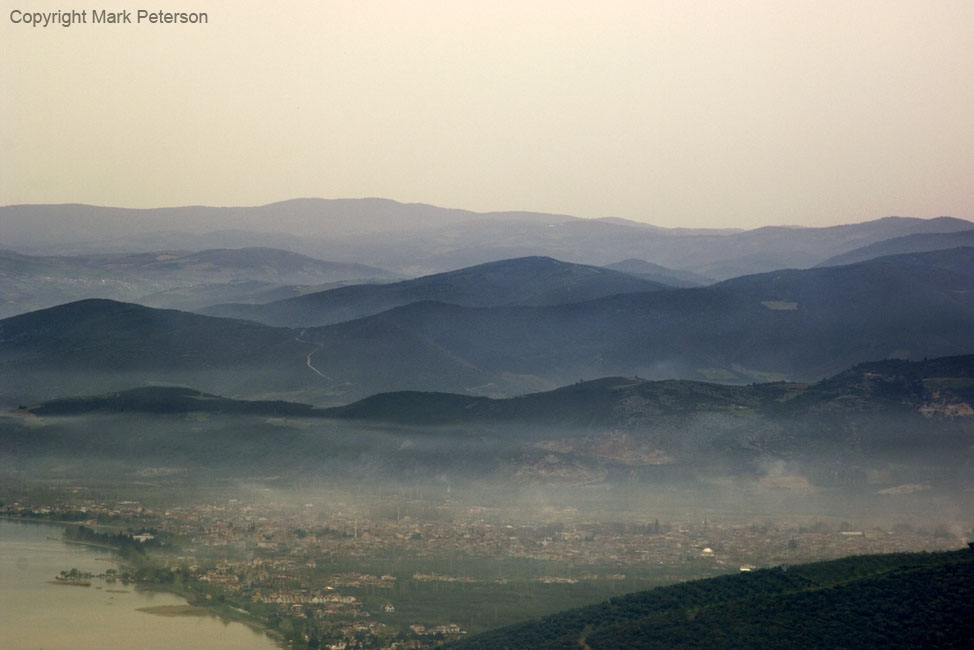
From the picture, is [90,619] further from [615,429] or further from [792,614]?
[615,429]

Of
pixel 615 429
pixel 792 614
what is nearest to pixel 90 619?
pixel 792 614

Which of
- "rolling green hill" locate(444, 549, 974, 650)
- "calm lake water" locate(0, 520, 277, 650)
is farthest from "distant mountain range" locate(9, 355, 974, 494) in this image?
"rolling green hill" locate(444, 549, 974, 650)

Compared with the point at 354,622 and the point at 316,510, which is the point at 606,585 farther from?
the point at 316,510

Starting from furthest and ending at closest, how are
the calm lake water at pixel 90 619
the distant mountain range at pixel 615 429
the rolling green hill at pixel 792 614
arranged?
the distant mountain range at pixel 615 429, the calm lake water at pixel 90 619, the rolling green hill at pixel 792 614

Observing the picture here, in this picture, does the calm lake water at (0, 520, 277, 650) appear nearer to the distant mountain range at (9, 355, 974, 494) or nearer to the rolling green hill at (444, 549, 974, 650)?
the rolling green hill at (444, 549, 974, 650)

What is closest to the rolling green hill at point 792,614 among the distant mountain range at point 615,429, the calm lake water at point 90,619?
the calm lake water at point 90,619

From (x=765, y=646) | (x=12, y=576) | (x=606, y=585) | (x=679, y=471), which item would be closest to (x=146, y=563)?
(x=12, y=576)

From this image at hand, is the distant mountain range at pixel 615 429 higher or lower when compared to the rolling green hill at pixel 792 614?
higher

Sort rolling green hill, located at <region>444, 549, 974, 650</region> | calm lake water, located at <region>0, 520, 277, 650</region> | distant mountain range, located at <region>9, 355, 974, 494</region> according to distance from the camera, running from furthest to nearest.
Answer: distant mountain range, located at <region>9, 355, 974, 494</region>
calm lake water, located at <region>0, 520, 277, 650</region>
rolling green hill, located at <region>444, 549, 974, 650</region>

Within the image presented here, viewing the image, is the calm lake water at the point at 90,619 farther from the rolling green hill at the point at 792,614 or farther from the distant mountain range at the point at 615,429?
the distant mountain range at the point at 615,429
